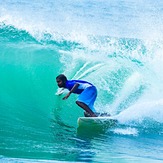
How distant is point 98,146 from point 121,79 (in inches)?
198

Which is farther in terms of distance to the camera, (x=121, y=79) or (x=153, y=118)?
(x=121, y=79)

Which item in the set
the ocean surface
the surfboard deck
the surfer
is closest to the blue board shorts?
the surfer

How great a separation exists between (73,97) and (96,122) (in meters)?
2.93

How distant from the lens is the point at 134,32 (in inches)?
1192

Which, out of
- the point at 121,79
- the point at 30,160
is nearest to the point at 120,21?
the point at 121,79

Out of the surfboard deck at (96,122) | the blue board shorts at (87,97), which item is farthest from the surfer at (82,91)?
the surfboard deck at (96,122)

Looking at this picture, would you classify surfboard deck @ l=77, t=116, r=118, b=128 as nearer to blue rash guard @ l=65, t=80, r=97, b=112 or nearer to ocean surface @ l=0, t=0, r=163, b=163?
ocean surface @ l=0, t=0, r=163, b=163

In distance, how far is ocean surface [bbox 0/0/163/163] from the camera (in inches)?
351

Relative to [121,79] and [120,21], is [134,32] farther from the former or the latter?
[121,79]

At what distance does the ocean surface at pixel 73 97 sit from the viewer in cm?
891

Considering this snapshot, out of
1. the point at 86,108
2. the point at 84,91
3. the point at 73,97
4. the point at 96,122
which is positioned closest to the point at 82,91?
the point at 84,91

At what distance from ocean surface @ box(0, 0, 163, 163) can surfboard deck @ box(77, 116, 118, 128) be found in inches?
4.1

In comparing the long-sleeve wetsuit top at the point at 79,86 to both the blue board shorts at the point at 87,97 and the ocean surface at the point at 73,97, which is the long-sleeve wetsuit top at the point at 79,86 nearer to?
the blue board shorts at the point at 87,97

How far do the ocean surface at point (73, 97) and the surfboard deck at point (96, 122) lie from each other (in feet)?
0.35
